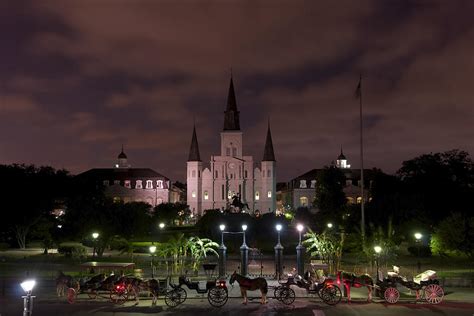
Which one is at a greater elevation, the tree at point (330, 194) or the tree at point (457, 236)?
the tree at point (330, 194)

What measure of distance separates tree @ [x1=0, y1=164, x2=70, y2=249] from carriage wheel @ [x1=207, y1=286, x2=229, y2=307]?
38003mm

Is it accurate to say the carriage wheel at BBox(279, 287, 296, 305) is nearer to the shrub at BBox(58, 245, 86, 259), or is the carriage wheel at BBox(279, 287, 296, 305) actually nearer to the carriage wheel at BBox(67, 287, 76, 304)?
the carriage wheel at BBox(67, 287, 76, 304)

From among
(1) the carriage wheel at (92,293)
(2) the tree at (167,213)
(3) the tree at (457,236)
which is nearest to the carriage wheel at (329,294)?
(1) the carriage wheel at (92,293)

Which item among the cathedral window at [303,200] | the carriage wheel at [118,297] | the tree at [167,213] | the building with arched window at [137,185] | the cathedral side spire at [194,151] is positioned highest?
the cathedral side spire at [194,151]

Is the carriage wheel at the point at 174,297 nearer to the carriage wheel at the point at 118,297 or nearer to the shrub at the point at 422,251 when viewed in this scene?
the carriage wheel at the point at 118,297

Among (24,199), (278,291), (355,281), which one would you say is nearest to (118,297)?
(278,291)

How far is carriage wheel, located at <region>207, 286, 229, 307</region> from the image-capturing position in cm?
2069

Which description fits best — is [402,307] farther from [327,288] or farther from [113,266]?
[113,266]

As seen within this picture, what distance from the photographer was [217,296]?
20.7m

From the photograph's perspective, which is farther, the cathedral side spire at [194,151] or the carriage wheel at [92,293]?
the cathedral side spire at [194,151]

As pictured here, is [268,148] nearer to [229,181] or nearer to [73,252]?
[229,181]

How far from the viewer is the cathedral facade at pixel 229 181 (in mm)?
127125

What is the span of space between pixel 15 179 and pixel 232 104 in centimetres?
7595

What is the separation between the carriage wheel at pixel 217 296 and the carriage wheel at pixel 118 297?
3422 mm
